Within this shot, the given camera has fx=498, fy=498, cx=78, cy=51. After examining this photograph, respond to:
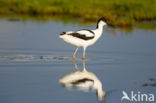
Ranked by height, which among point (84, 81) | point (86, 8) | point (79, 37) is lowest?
point (84, 81)

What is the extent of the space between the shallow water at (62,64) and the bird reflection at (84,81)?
0.11 metres

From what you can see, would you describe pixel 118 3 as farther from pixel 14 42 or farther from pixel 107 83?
pixel 107 83

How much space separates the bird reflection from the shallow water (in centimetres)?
11

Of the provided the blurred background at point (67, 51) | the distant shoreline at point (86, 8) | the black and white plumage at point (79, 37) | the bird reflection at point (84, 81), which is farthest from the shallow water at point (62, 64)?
the distant shoreline at point (86, 8)

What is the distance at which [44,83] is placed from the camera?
372 inches

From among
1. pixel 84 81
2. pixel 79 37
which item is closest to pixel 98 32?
pixel 79 37

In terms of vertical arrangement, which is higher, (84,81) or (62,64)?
(62,64)

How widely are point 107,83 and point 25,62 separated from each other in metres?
2.77

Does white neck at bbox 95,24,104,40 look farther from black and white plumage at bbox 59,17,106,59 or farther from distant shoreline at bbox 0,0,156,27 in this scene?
distant shoreline at bbox 0,0,156,27

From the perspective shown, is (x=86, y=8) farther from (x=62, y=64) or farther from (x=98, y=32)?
(x=62, y=64)

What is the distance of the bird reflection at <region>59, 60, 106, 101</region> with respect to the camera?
9.01 metres

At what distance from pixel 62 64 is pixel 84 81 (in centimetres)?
199

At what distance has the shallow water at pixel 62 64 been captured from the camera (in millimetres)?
8608

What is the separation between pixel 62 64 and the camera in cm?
1156
